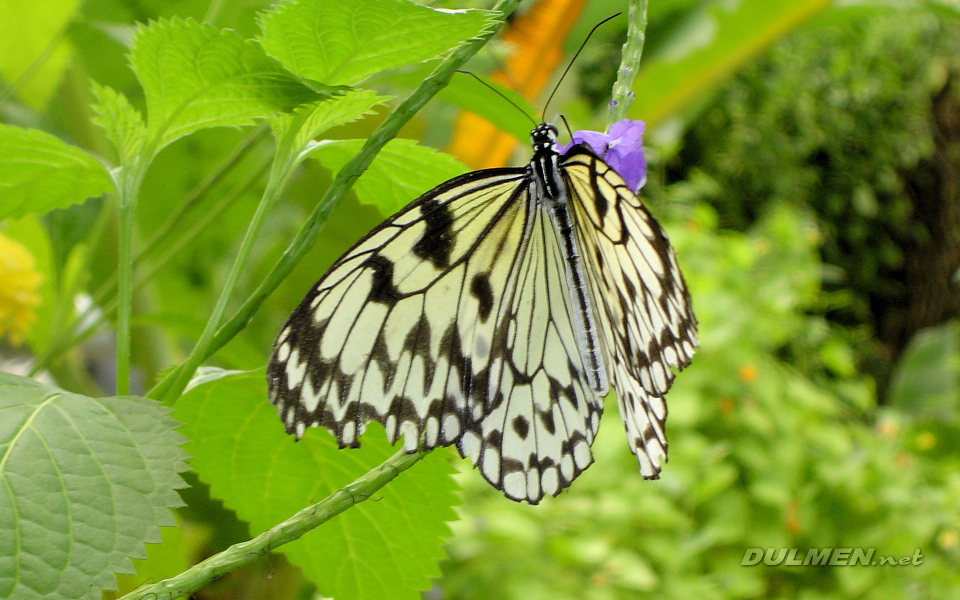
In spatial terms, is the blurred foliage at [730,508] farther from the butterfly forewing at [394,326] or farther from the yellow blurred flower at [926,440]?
the butterfly forewing at [394,326]

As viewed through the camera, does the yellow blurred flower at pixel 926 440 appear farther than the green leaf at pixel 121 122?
Yes

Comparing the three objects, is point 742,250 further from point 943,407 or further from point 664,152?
point 943,407

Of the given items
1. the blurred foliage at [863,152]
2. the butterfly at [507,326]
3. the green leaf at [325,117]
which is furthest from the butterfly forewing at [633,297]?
the blurred foliage at [863,152]

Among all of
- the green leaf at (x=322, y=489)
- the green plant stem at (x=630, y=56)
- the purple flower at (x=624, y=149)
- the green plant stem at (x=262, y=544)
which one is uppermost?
the purple flower at (x=624, y=149)

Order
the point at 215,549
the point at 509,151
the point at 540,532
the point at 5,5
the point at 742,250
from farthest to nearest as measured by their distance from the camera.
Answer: the point at 742,250 → the point at 540,532 → the point at 509,151 → the point at 215,549 → the point at 5,5


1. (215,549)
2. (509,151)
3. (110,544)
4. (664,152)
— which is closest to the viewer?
(110,544)

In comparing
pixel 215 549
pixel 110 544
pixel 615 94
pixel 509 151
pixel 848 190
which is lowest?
pixel 110 544

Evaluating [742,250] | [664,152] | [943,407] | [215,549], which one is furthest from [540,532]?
[943,407]

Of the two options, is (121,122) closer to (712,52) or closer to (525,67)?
(525,67)

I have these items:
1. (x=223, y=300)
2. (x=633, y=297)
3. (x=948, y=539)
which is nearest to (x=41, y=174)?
(x=223, y=300)
